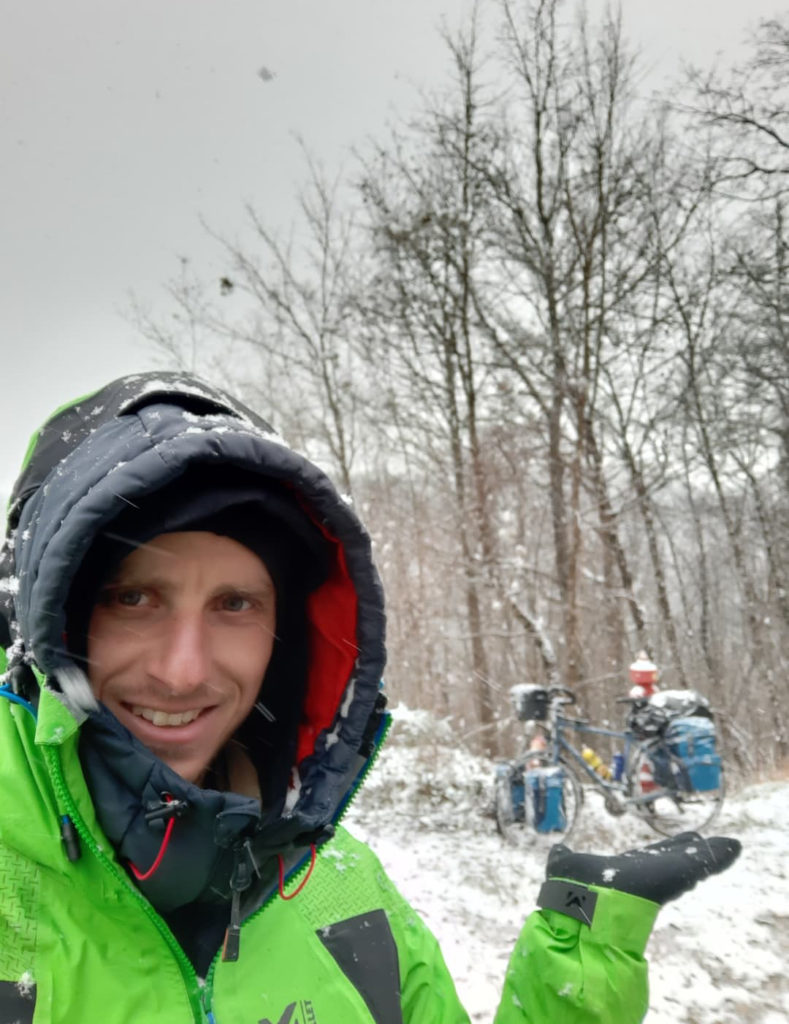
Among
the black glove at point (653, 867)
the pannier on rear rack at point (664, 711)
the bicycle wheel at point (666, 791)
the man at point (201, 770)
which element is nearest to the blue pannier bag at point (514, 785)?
the bicycle wheel at point (666, 791)

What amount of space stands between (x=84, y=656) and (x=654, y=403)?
13377 millimetres

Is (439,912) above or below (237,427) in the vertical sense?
below

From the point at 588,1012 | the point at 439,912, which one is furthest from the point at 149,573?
the point at 439,912

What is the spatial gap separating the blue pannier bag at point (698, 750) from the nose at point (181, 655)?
5.72m

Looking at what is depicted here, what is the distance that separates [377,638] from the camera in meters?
1.40

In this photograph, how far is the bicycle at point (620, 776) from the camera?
5.68m

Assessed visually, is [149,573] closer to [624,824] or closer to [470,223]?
[624,824]

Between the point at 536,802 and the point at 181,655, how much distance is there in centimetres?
533

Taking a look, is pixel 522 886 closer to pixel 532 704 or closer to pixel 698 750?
pixel 532 704

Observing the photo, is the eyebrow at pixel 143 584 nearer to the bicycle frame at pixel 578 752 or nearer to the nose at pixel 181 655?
the nose at pixel 181 655

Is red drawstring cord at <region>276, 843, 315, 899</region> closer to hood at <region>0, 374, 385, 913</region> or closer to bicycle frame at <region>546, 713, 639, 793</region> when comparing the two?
hood at <region>0, 374, 385, 913</region>

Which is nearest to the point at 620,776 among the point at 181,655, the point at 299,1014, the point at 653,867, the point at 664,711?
the point at 664,711

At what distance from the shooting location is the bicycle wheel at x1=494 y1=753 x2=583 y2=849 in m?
5.64

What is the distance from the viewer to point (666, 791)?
5.83 m
